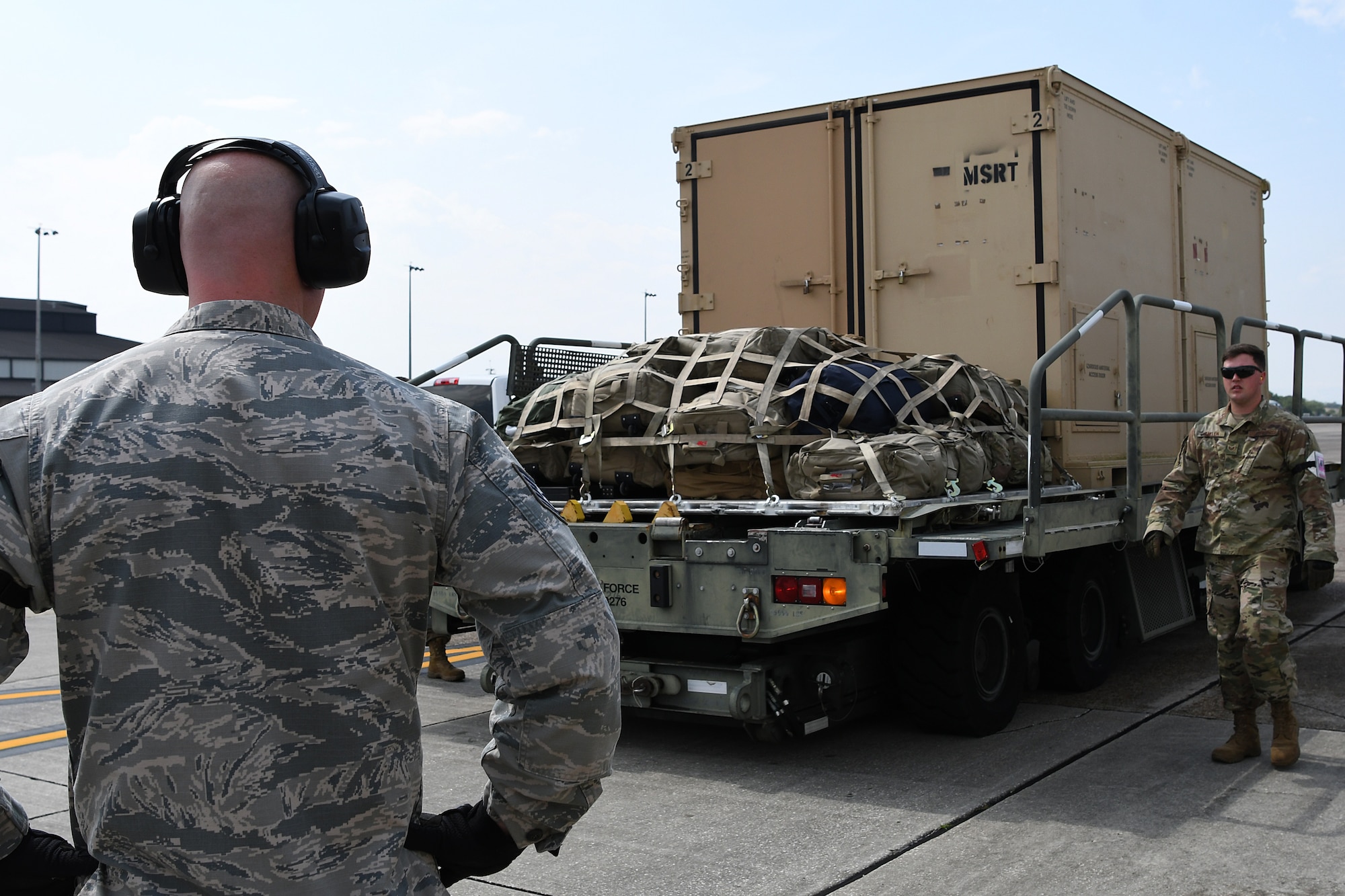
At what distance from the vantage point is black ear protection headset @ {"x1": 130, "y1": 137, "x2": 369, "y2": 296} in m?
1.74

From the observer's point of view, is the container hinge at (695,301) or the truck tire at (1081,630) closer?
the truck tire at (1081,630)

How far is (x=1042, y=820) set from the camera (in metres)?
4.71

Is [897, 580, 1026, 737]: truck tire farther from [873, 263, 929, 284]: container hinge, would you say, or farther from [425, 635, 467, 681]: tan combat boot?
[425, 635, 467, 681]: tan combat boot

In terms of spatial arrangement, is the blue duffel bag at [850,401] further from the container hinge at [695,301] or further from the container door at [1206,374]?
the container door at [1206,374]

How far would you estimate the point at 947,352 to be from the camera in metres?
7.59

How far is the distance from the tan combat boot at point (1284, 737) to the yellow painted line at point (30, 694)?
7.05 metres

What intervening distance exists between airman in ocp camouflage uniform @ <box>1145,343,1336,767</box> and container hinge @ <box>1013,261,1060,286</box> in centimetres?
135

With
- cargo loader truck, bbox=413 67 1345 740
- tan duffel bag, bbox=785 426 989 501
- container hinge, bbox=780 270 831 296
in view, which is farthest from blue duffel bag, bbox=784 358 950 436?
container hinge, bbox=780 270 831 296

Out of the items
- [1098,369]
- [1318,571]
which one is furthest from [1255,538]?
[1098,369]

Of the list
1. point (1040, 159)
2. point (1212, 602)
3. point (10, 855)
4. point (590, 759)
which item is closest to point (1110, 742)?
point (1212, 602)

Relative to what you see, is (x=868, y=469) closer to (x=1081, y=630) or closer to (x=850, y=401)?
(x=850, y=401)

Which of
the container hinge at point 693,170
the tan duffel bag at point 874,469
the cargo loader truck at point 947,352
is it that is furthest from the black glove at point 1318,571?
the container hinge at point 693,170

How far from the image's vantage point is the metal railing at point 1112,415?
565cm

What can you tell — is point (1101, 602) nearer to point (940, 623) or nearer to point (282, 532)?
point (940, 623)
